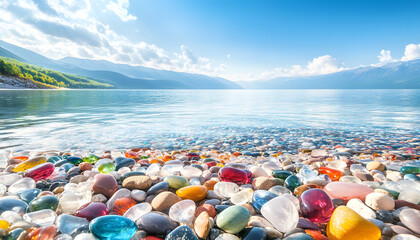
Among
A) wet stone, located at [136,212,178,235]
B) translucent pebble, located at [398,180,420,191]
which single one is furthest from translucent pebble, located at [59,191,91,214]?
translucent pebble, located at [398,180,420,191]

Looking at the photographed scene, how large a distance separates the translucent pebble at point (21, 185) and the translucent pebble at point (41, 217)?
107 centimetres

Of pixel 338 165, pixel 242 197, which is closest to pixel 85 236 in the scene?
pixel 242 197

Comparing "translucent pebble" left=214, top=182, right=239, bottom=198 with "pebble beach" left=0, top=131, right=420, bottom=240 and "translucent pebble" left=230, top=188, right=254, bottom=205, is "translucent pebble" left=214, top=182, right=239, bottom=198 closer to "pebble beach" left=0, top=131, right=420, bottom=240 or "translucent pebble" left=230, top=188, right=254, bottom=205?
"pebble beach" left=0, top=131, right=420, bottom=240

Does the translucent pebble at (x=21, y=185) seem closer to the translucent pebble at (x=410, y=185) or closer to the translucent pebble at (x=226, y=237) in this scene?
the translucent pebble at (x=226, y=237)

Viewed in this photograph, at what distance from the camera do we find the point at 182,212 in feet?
7.23

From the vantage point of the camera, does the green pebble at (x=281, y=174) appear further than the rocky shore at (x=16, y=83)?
No

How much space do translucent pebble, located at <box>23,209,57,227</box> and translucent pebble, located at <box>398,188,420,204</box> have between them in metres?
3.95

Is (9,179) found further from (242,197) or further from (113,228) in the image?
(242,197)

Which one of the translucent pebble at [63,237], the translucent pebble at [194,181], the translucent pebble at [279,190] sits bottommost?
the translucent pebble at [194,181]

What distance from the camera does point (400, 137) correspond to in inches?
316

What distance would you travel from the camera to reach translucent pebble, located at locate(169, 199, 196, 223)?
213 centimetres

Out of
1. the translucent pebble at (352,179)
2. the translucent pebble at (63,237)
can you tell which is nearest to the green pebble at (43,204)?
the translucent pebble at (63,237)

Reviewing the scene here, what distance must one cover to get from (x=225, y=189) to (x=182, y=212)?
0.81 metres

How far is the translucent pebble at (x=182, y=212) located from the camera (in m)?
2.13
